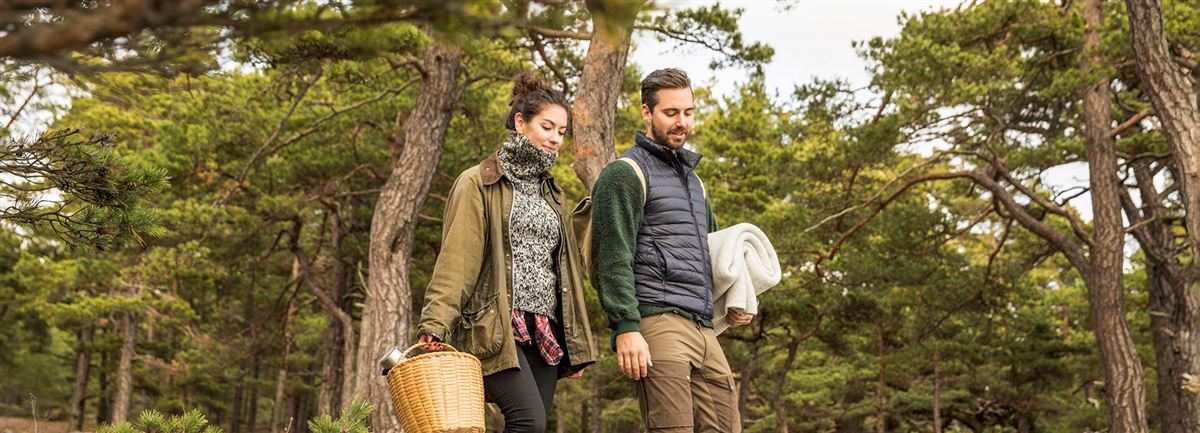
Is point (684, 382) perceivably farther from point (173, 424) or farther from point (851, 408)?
point (851, 408)

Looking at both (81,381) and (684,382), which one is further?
(81,381)

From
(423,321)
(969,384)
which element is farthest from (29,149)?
(969,384)

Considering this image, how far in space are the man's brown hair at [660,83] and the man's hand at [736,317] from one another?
0.76m

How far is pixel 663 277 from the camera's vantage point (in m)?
3.16

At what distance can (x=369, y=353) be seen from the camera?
9.56m

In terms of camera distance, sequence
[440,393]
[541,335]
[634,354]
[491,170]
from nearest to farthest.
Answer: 1. [440,393]
2. [634,354]
3. [541,335]
4. [491,170]

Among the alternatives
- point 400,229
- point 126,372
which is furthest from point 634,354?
point 126,372

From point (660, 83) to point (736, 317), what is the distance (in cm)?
86

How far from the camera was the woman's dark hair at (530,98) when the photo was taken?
3260mm

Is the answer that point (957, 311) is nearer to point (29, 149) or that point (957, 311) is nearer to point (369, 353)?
point (369, 353)

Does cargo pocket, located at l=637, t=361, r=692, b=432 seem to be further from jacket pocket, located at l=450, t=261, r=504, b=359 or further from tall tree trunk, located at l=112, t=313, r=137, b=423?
tall tree trunk, located at l=112, t=313, r=137, b=423

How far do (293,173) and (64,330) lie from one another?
38.9ft

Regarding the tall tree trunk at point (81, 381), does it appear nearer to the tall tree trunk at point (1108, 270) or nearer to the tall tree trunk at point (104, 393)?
the tall tree trunk at point (104, 393)

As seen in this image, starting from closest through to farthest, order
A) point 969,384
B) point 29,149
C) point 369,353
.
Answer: point 29,149 → point 369,353 → point 969,384
